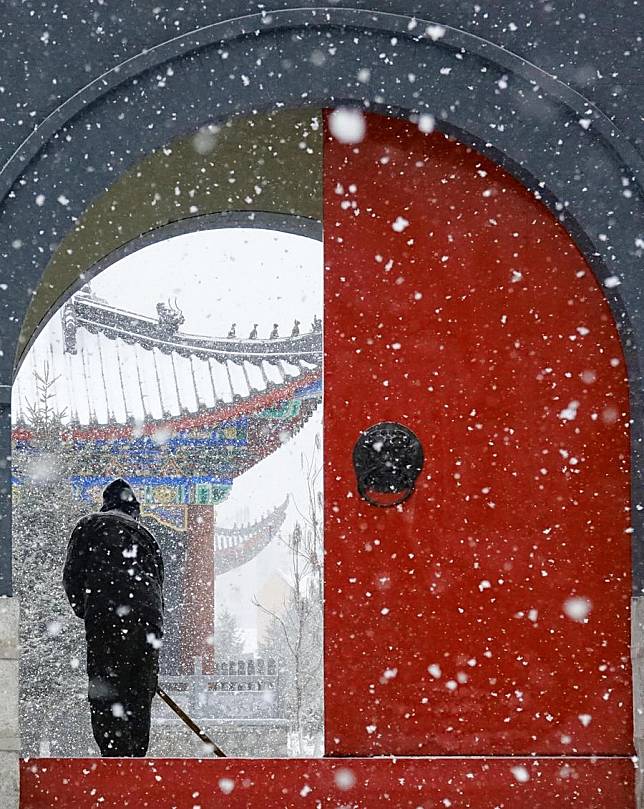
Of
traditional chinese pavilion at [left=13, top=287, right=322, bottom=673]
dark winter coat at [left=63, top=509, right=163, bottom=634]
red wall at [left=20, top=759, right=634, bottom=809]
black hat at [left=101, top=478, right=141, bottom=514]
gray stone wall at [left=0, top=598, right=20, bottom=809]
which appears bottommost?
red wall at [left=20, top=759, right=634, bottom=809]

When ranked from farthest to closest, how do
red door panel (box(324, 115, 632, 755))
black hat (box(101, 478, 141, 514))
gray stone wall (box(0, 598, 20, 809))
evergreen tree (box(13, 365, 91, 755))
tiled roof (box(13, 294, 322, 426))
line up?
tiled roof (box(13, 294, 322, 426))
evergreen tree (box(13, 365, 91, 755))
black hat (box(101, 478, 141, 514))
red door panel (box(324, 115, 632, 755))
gray stone wall (box(0, 598, 20, 809))

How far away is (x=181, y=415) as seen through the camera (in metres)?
11.3

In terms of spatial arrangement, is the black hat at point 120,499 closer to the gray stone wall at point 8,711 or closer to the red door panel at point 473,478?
the red door panel at point 473,478

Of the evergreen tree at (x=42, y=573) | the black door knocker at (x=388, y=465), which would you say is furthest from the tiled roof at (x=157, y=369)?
the black door knocker at (x=388, y=465)

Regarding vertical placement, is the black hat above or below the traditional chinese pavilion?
below

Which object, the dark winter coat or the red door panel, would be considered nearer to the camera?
the red door panel

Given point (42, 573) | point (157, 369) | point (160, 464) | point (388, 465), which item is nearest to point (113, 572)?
Result: point (388, 465)

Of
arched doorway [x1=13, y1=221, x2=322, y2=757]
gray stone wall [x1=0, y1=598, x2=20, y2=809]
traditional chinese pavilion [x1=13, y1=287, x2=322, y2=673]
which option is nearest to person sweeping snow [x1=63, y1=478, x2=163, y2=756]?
gray stone wall [x1=0, y1=598, x2=20, y2=809]

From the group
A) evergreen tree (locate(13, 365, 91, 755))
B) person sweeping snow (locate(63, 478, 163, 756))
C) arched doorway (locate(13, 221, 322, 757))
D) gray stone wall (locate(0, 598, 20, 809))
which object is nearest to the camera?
gray stone wall (locate(0, 598, 20, 809))

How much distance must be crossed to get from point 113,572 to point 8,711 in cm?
134

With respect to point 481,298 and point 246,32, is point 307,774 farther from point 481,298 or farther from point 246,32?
point 246,32

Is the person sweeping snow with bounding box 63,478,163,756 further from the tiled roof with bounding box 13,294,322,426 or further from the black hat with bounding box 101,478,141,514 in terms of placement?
the tiled roof with bounding box 13,294,322,426

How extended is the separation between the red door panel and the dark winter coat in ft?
4.09

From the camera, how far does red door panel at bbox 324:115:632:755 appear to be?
351 centimetres
